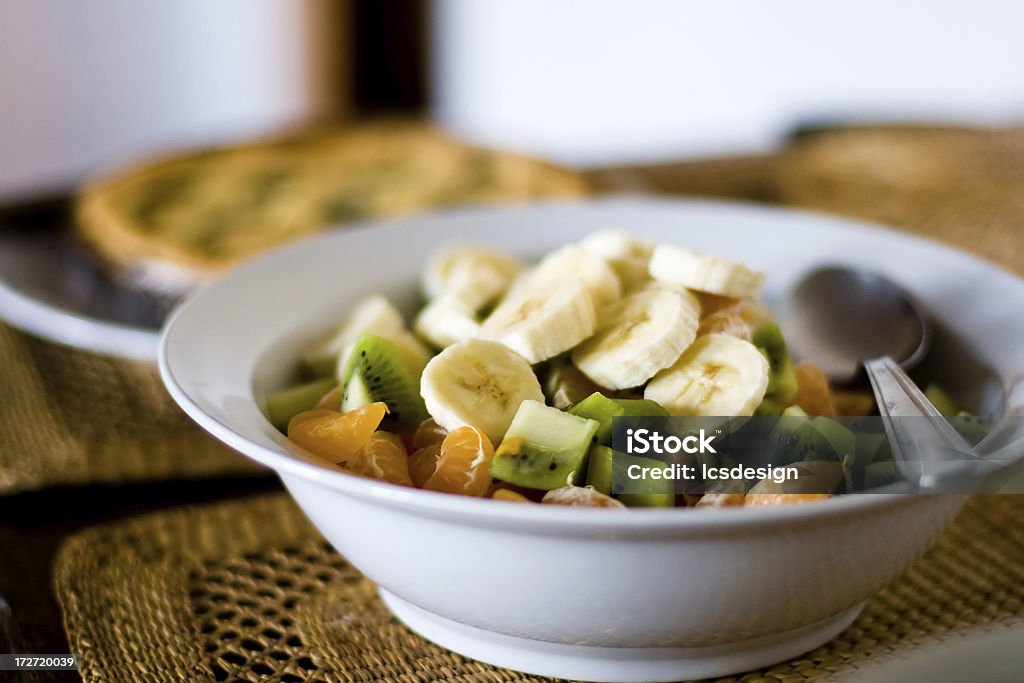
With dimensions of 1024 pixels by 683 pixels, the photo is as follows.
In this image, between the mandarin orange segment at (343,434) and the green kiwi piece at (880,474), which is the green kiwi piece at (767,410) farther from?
the mandarin orange segment at (343,434)

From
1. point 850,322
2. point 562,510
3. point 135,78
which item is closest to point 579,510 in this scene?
point 562,510

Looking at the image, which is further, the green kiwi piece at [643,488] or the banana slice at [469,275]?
the banana slice at [469,275]

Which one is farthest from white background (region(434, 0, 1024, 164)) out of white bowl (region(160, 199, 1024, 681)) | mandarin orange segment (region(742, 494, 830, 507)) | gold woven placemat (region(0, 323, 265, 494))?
mandarin orange segment (region(742, 494, 830, 507))

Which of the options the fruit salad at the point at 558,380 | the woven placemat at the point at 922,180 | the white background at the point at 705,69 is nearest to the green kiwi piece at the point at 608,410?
the fruit salad at the point at 558,380

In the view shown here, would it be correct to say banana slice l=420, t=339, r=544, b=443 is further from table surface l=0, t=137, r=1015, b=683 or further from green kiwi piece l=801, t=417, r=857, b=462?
table surface l=0, t=137, r=1015, b=683

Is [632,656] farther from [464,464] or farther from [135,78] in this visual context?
[135,78]

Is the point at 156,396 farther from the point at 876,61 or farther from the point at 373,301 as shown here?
the point at 876,61
